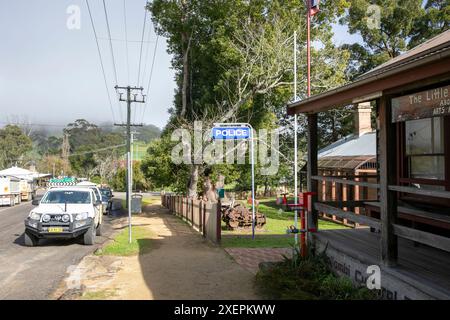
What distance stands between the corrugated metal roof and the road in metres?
12.3

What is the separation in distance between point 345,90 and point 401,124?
10.6 feet

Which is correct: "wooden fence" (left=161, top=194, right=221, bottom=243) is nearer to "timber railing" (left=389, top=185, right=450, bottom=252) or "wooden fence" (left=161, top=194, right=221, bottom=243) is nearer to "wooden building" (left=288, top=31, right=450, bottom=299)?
"wooden building" (left=288, top=31, right=450, bottom=299)

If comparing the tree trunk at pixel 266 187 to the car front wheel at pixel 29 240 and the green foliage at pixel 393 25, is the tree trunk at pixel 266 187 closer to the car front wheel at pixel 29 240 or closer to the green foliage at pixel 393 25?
the green foliage at pixel 393 25

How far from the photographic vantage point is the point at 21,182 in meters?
39.2

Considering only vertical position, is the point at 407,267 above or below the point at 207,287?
above

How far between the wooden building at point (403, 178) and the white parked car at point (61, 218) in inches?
268

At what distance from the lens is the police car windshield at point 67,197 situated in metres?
13.1

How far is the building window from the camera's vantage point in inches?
329

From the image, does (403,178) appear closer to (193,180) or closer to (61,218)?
(61,218)

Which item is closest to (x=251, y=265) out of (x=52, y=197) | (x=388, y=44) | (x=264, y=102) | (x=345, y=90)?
(x=345, y=90)

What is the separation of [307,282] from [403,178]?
154 inches

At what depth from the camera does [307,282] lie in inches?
253

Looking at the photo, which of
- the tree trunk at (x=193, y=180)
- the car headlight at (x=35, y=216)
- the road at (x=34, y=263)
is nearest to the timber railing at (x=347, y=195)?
the road at (x=34, y=263)
